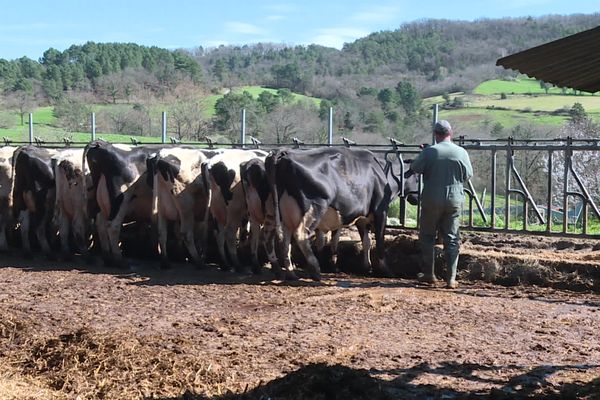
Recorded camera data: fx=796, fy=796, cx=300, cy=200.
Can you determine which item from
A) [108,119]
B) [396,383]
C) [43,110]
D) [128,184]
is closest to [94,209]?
[128,184]

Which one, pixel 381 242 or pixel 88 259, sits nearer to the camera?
pixel 381 242

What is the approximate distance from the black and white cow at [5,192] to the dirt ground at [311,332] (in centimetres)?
219

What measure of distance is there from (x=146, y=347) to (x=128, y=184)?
6.06m

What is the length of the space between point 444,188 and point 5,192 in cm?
805

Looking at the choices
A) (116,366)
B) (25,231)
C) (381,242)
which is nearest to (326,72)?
(25,231)

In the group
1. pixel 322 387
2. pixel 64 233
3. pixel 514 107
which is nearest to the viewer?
pixel 322 387

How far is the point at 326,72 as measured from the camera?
306 feet

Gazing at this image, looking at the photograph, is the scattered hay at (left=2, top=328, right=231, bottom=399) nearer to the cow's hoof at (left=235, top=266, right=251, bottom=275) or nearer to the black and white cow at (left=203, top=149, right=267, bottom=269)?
the cow's hoof at (left=235, top=266, right=251, bottom=275)

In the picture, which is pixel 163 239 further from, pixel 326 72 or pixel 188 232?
pixel 326 72

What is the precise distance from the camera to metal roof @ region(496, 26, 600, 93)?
177 inches

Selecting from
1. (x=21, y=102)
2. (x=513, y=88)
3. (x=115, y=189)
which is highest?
(x=513, y=88)

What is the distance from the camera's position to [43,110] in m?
53.9

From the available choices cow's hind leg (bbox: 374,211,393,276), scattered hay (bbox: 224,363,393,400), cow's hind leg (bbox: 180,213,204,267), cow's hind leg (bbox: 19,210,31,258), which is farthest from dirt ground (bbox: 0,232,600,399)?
cow's hind leg (bbox: 19,210,31,258)

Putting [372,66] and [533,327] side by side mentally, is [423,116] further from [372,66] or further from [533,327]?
[372,66]
